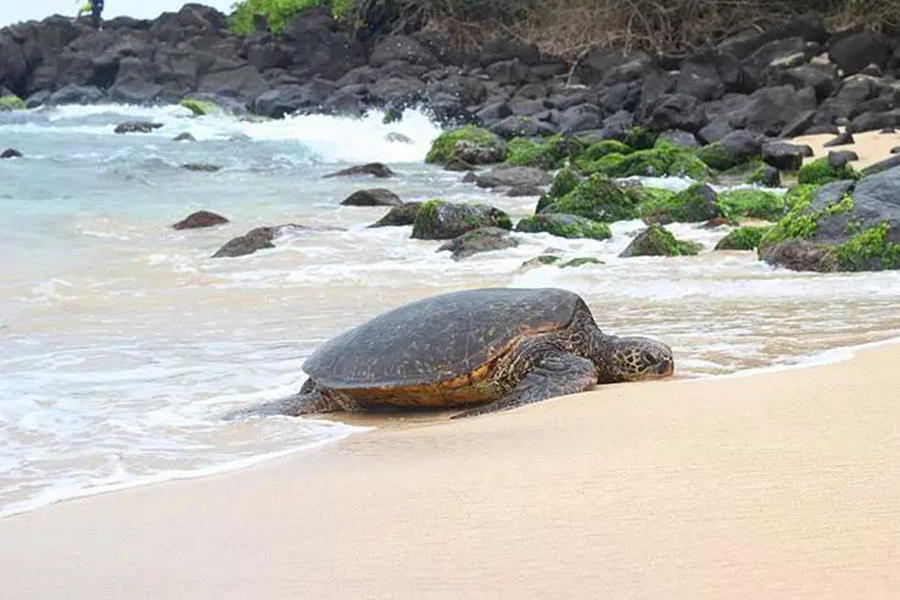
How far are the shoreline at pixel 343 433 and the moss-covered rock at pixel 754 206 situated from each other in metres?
7.21

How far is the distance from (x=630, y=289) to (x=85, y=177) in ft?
47.5

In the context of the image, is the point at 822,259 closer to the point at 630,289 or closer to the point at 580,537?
the point at 630,289

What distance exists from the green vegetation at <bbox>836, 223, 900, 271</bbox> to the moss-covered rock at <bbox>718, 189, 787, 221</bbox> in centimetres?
400

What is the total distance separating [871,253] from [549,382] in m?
4.22

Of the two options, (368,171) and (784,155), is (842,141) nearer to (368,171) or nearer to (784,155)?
(784,155)

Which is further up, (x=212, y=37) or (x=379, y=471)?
(x=212, y=37)

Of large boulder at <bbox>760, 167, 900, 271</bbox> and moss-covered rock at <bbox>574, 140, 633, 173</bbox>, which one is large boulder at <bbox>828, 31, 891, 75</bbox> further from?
large boulder at <bbox>760, 167, 900, 271</bbox>

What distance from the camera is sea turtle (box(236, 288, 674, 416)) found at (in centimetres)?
511

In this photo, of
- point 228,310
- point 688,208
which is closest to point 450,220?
point 688,208

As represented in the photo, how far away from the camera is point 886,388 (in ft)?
13.1

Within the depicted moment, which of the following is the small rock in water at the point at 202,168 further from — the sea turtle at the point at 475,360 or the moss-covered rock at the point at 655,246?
the sea turtle at the point at 475,360

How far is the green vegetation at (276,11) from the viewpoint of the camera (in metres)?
40.7

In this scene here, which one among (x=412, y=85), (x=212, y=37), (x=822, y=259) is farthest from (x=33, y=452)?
(x=212, y=37)

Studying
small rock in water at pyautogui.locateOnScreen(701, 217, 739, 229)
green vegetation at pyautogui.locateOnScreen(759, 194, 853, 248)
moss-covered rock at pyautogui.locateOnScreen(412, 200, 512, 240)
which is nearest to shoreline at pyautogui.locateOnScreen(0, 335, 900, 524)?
green vegetation at pyautogui.locateOnScreen(759, 194, 853, 248)
